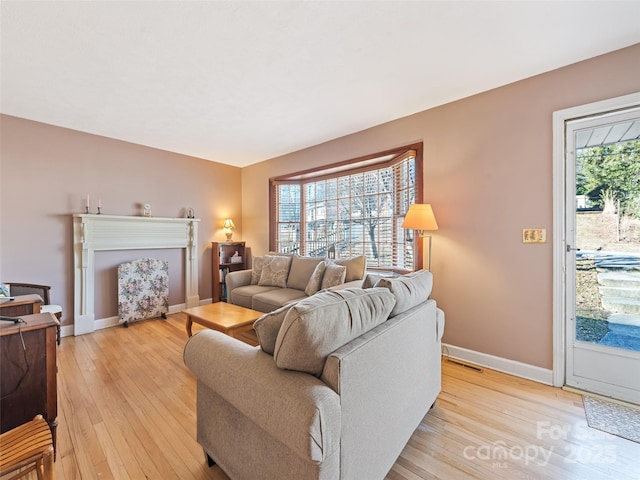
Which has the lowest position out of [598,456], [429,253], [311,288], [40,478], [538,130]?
[598,456]

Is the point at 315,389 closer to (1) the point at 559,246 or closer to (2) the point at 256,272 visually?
(1) the point at 559,246

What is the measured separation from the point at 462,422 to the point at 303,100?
2.95m

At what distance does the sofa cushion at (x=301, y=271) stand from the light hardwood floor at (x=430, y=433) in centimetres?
154

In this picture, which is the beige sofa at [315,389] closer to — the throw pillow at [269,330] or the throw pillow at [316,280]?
the throw pillow at [269,330]

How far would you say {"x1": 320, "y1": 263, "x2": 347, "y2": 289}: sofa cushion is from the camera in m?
3.08

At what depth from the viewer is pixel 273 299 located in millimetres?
3133

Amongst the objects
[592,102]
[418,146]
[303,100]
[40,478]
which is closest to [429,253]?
[418,146]

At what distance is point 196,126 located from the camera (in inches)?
133

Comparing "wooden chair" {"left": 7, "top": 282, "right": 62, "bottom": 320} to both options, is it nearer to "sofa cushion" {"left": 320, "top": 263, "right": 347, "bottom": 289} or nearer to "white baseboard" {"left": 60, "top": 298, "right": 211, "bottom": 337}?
"white baseboard" {"left": 60, "top": 298, "right": 211, "bottom": 337}

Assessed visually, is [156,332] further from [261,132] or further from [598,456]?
[598,456]

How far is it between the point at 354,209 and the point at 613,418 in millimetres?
3041

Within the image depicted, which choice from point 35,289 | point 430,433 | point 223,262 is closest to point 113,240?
point 35,289

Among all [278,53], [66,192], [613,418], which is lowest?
[613,418]

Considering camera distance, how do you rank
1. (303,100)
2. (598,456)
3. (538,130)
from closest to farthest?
1. (598,456)
2. (538,130)
3. (303,100)
